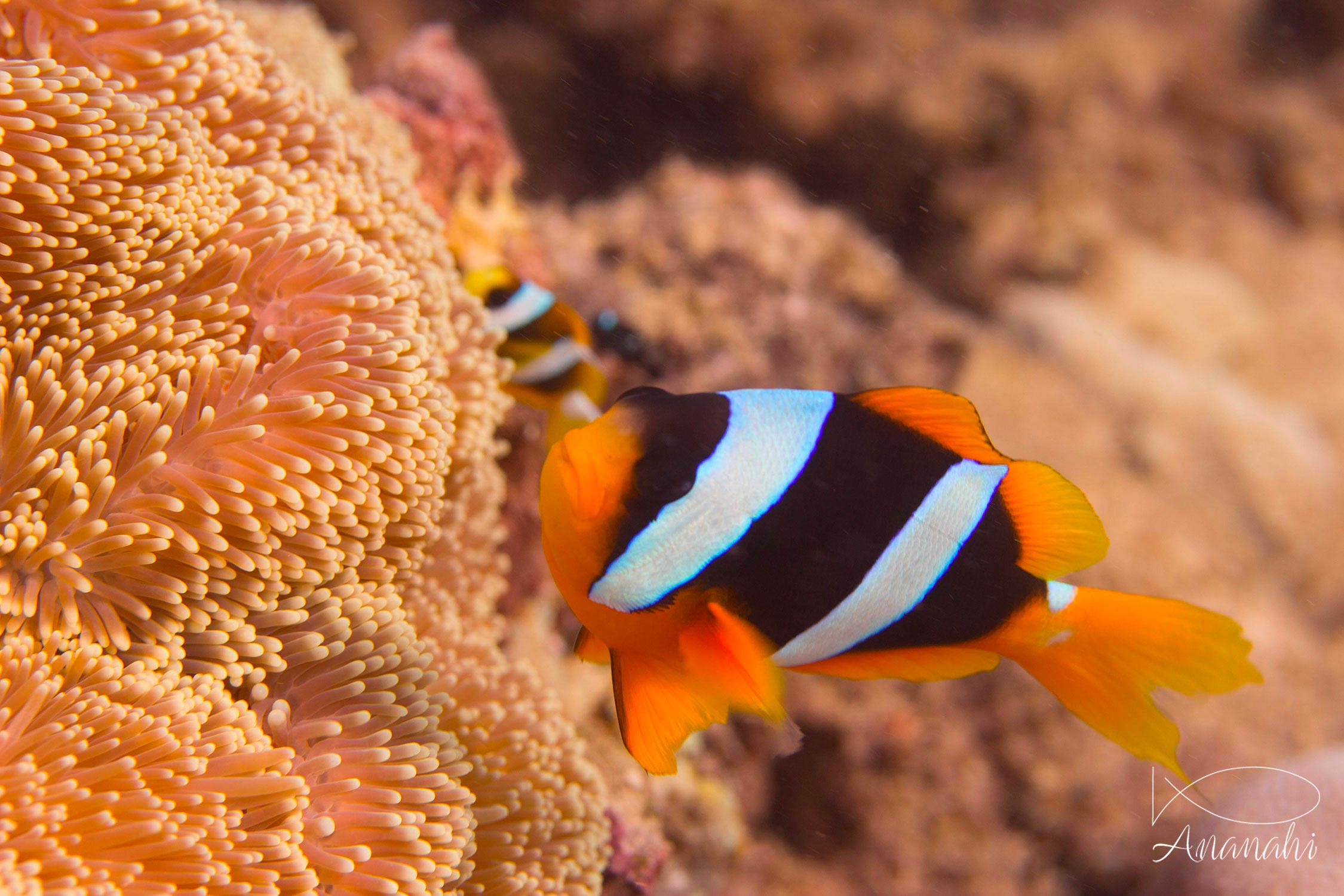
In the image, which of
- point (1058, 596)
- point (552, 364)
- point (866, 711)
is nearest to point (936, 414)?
point (1058, 596)

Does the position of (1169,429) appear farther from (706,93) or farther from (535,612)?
(535,612)

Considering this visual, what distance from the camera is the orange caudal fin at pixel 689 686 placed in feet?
3.25

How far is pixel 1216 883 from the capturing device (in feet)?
6.35

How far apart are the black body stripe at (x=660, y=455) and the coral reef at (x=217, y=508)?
1.51 ft

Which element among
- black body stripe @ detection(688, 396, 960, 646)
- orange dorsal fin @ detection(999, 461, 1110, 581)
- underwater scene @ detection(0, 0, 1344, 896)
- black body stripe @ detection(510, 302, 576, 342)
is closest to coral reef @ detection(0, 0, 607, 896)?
underwater scene @ detection(0, 0, 1344, 896)

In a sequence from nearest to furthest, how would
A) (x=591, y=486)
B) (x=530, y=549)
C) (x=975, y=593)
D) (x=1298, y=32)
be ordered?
(x=591, y=486), (x=975, y=593), (x=530, y=549), (x=1298, y=32)

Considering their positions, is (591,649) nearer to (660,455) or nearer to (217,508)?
(660,455)

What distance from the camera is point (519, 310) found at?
1.94 meters

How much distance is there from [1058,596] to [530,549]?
4.13 feet

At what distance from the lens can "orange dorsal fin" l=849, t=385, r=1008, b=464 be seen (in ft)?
3.51

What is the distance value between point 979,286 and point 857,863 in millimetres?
2778

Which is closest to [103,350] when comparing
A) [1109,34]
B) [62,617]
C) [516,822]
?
[62,617]

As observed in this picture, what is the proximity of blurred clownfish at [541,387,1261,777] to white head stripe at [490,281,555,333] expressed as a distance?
97cm

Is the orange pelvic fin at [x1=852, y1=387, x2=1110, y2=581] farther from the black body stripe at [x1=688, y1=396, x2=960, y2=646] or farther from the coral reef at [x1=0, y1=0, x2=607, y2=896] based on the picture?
the coral reef at [x1=0, y1=0, x2=607, y2=896]
